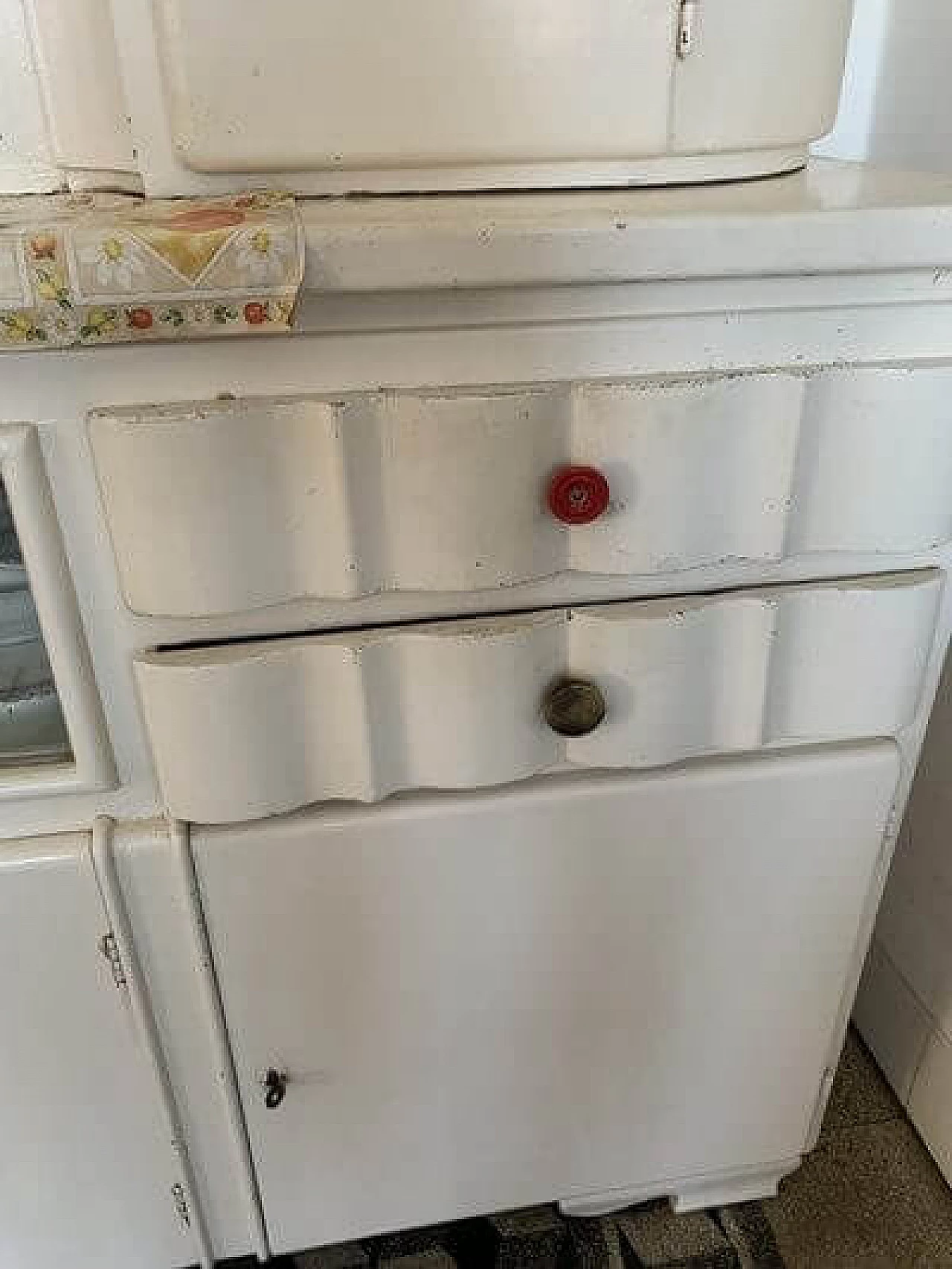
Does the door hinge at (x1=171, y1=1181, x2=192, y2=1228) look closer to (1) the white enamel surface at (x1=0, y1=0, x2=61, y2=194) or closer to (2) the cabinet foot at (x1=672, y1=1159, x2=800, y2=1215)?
(2) the cabinet foot at (x1=672, y1=1159, x2=800, y2=1215)

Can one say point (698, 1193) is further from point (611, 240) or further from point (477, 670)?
point (611, 240)

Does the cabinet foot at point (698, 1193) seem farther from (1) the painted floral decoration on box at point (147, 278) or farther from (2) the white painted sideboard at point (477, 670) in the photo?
(1) the painted floral decoration on box at point (147, 278)

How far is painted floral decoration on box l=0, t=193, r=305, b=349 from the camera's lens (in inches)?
17.4

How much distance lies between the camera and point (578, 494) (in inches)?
20.6

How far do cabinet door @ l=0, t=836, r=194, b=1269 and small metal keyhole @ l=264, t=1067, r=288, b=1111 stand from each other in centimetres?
8

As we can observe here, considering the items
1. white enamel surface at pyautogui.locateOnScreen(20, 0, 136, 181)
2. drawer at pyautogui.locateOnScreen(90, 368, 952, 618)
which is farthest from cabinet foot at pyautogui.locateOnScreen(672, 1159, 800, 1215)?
white enamel surface at pyautogui.locateOnScreen(20, 0, 136, 181)

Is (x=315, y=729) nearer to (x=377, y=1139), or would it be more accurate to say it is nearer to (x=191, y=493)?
(x=191, y=493)

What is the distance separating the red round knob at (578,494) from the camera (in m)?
0.52

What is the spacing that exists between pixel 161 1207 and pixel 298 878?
34 cm

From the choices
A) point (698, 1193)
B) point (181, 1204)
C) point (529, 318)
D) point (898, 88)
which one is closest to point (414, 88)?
point (529, 318)

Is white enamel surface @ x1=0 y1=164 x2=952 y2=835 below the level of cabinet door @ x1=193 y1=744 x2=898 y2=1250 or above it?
above

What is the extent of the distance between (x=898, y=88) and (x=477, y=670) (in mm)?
631

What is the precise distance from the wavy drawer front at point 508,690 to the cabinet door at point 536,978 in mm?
36

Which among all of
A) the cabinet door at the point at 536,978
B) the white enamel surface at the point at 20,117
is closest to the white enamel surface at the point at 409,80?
the white enamel surface at the point at 20,117
